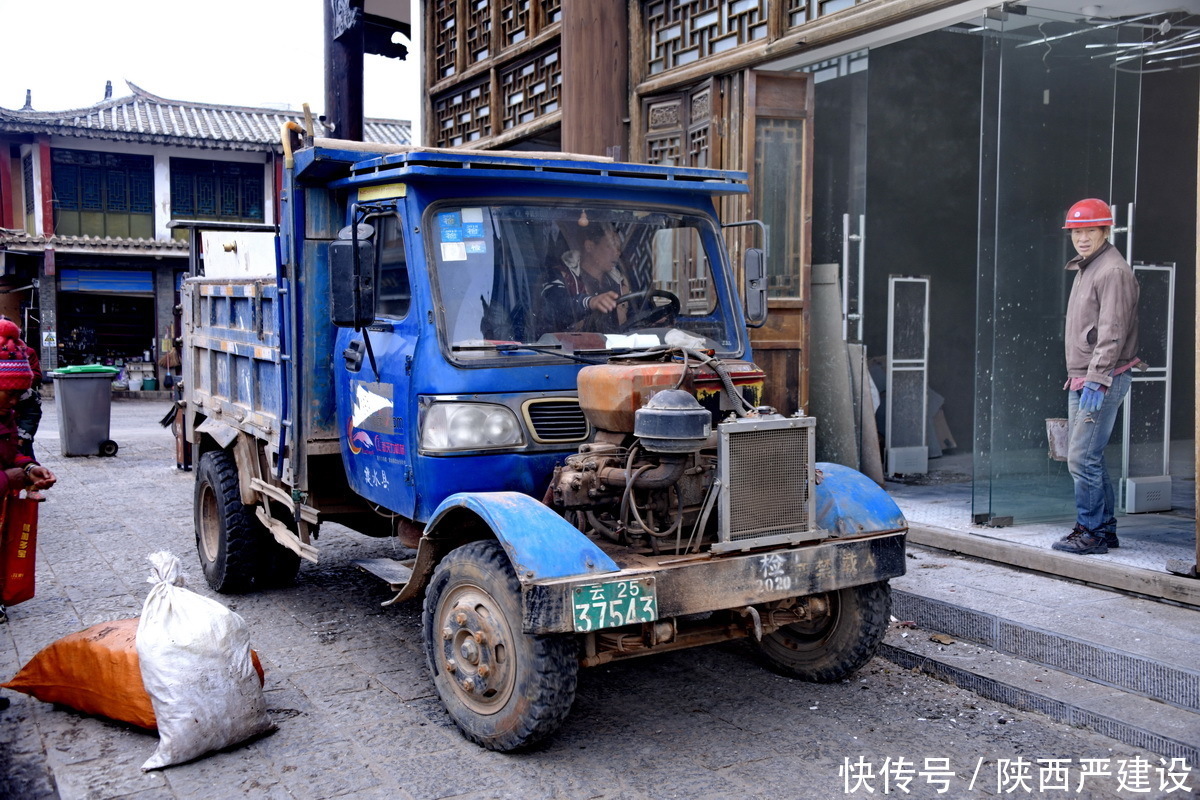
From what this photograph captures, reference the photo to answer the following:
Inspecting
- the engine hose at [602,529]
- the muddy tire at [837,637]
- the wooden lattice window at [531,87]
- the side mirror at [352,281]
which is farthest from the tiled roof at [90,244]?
the muddy tire at [837,637]

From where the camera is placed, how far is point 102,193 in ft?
80.0

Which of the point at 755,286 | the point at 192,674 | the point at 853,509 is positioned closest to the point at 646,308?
the point at 755,286

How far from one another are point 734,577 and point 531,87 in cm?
759

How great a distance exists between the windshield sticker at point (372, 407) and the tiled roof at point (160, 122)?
1818 cm

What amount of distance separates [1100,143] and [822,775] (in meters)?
5.04

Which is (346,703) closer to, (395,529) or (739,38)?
(395,529)

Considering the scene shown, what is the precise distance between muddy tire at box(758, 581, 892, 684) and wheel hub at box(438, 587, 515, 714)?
5.01ft

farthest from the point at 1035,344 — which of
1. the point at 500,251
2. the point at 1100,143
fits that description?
the point at 500,251

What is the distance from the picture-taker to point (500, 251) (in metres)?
4.55

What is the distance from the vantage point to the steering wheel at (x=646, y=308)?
4.81 metres

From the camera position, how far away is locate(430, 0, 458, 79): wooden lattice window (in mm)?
12008

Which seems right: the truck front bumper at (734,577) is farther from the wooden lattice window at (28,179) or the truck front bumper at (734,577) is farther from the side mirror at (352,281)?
the wooden lattice window at (28,179)

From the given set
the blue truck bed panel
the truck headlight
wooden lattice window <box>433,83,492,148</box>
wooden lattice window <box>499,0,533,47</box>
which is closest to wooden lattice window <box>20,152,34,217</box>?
wooden lattice window <box>433,83,492,148</box>

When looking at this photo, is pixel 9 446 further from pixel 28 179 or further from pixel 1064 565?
pixel 28 179
